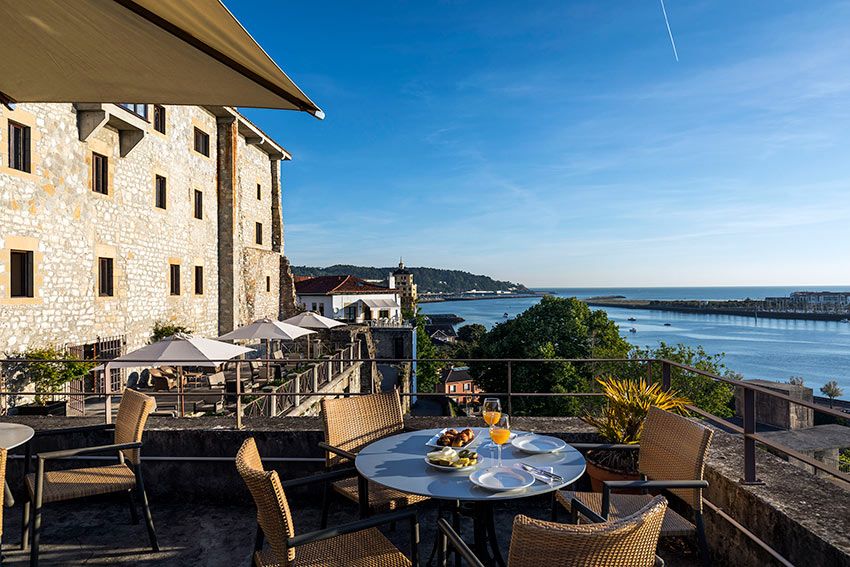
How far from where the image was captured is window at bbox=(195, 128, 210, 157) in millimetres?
19234

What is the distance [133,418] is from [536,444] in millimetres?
2781

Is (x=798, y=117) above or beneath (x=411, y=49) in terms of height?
beneath

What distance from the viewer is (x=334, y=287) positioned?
43.1m

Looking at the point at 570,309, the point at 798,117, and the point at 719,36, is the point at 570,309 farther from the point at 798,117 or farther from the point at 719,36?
the point at 719,36

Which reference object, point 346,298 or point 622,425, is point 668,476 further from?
point 346,298

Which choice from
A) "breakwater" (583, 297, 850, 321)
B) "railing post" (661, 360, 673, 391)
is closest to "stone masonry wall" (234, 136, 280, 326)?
"railing post" (661, 360, 673, 391)

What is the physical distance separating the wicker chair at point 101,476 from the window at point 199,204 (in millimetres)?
16991

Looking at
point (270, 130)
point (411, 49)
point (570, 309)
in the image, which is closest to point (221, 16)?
point (411, 49)

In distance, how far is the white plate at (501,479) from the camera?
2377 millimetres

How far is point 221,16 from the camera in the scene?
1.83 meters

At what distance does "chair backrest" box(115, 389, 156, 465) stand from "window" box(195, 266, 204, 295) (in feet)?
54.3

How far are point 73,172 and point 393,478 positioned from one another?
565 inches

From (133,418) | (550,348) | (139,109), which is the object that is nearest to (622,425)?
(133,418)

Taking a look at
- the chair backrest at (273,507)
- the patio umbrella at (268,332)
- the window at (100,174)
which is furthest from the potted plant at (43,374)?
the chair backrest at (273,507)
